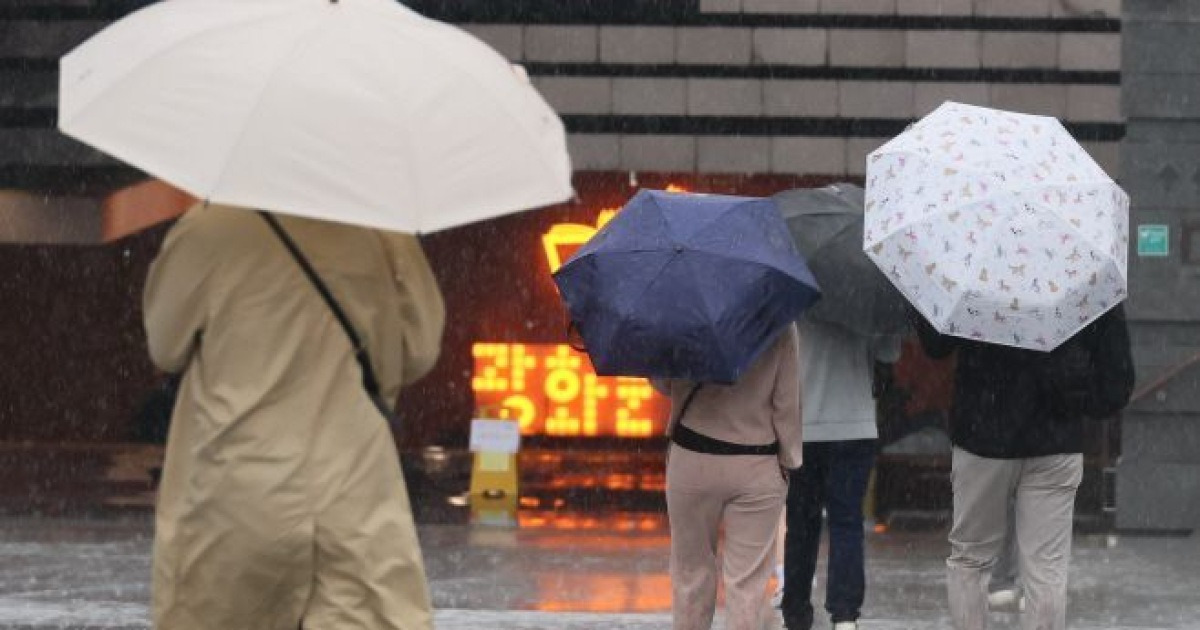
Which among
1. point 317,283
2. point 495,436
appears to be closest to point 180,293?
point 317,283

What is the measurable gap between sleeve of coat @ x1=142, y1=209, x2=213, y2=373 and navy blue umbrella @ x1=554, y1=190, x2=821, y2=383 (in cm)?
246

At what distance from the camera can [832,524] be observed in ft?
29.1

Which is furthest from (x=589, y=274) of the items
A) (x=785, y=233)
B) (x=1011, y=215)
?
(x=1011, y=215)

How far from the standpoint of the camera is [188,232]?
16.2 ft

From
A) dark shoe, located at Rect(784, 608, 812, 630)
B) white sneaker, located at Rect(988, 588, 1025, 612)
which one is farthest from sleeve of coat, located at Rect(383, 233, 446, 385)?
white sneaker, located at Rect(988, 588, 1025, 612)

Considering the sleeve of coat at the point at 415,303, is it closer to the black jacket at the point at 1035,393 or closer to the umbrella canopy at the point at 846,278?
the black jacket at the point at 1035,393

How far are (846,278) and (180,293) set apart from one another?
415 cm

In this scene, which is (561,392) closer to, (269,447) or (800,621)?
(800,621)

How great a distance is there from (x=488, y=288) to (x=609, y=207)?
1.49 m

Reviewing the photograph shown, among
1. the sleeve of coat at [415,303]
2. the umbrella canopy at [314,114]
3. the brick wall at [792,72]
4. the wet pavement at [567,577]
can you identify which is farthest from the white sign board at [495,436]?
the umbrella canopy at [314,114]

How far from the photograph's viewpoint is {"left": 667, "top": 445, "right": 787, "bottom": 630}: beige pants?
7.25 metres

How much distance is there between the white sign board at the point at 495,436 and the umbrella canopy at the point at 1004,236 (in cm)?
839

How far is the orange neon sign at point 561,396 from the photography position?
65.8 feet

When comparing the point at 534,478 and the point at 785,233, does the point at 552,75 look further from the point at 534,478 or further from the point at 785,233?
the point at 785,233
